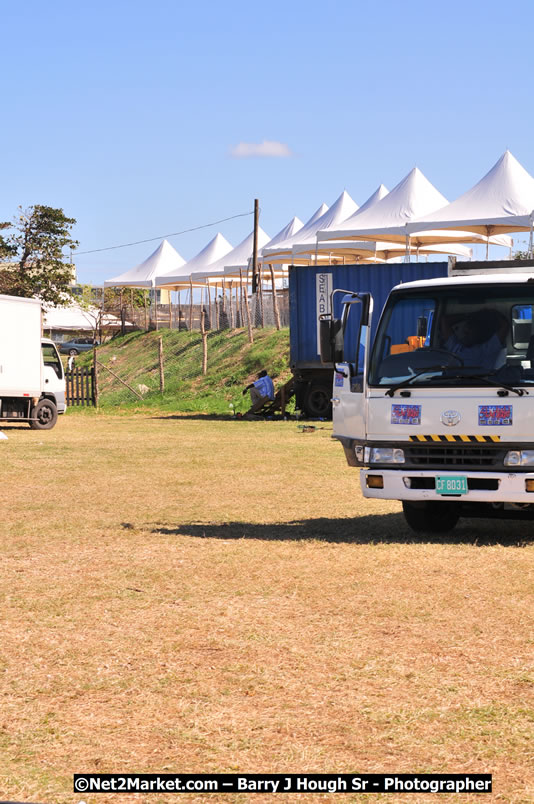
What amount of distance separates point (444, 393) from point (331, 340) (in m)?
1.25

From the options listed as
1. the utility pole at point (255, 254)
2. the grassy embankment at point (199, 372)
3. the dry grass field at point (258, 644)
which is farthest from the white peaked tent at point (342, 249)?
the dry grass field at point (258, 644)

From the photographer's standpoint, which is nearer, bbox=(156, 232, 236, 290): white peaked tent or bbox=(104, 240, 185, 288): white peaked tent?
bbox=(156, 232, 236, 290): white peaked tent

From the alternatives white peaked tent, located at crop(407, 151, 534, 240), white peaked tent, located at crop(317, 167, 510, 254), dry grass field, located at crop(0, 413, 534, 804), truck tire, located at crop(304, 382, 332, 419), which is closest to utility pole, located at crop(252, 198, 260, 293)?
white peaked tent, located at crop(317, 167, 510, 254)

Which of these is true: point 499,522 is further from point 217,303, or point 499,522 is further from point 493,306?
point 217,303

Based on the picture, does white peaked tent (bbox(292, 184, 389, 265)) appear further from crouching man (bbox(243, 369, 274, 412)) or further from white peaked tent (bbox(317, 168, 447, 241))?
crouching man (bbox(243, 369, 274, 412))

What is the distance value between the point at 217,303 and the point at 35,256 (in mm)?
8852

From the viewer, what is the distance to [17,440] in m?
22.0

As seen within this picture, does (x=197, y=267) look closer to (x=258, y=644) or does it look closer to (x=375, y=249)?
(x=375, y=249)

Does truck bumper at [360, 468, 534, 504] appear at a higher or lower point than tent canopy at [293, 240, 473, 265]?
lower

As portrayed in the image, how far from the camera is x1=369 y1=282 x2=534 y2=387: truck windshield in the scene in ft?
31.0

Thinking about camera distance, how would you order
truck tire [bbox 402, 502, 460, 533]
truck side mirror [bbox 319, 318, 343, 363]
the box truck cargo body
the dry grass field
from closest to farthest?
the dry grass field
truck side mirror [bbox 319, 318, 343, 363]
truck tire [bbox 402, 502, 460, 533]
the box truck cargo body

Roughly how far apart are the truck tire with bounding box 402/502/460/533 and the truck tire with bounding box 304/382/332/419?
16.8m

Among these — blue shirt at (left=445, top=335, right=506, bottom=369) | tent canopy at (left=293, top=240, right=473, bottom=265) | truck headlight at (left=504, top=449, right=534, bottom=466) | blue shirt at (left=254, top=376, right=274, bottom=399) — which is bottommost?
truck headlight at (left=504, top=449, right=534, bottom=466)

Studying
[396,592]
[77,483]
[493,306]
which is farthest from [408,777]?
[77,483]
